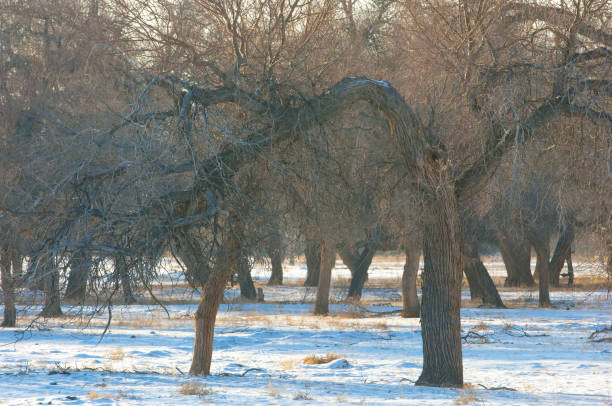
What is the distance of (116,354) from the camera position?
1396 centimetres

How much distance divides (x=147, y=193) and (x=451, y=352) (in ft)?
15.6

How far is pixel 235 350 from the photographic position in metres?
15.6

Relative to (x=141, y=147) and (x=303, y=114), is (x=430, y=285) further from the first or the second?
(x=141, y=147)

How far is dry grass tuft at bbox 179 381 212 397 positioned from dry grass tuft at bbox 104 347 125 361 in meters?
4.57

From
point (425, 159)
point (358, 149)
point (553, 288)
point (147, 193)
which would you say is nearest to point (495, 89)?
point (425, 159)

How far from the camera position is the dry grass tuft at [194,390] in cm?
857

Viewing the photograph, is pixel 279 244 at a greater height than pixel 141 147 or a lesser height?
lesser

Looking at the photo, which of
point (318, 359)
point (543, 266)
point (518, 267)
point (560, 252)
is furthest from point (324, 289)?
point (518, 267)

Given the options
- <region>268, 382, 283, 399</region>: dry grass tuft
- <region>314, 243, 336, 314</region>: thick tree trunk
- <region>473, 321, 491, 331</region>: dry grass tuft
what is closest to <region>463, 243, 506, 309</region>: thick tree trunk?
<region>314, 243, 336, 314</region>: thick tree trunk

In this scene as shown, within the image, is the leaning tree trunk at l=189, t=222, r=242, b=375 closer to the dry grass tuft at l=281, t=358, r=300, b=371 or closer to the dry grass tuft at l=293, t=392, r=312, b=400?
the dry grass tuft at l=281, t=358, r=300, b=371

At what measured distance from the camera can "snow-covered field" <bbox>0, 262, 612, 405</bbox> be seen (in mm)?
8828

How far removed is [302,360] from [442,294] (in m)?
4.67

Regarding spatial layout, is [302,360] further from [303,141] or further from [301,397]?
[303,141]

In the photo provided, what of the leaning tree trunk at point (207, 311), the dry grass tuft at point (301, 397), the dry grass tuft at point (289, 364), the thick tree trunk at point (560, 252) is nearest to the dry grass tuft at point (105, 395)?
the dry grass tuft at point (301, 397)
